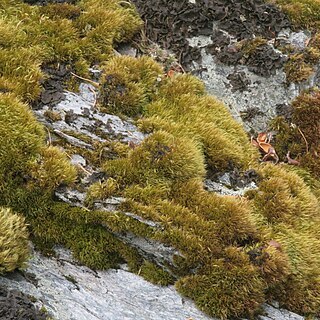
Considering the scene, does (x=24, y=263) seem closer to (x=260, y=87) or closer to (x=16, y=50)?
(x=16, y=50)

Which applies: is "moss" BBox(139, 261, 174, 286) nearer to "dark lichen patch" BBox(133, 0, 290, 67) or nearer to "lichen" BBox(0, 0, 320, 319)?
"lichen" BBox(0, 0, 320, 319)

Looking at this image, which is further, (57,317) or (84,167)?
(84,167)

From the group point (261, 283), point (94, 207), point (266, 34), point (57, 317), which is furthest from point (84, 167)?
point (266, 34)

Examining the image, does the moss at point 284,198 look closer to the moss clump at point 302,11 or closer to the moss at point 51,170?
the moss at point 51,170

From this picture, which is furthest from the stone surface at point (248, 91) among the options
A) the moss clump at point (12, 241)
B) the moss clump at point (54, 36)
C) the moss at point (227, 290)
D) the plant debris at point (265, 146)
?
the moss clump at point (12, 241)

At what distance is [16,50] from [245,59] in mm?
3522

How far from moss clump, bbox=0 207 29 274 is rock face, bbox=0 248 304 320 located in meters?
0.14

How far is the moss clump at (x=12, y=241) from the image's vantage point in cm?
437

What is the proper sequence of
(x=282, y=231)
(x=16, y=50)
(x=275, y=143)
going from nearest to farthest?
(x=282, y=231)
(x=16, y=50)
(x=275, y=143)

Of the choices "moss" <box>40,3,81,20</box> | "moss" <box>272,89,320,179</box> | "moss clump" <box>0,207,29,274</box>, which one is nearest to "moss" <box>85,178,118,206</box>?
"moss clump" <box>0,207,29,274</box>

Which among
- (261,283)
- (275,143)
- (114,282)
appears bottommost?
(114,282)

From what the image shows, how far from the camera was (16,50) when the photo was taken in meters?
6.33

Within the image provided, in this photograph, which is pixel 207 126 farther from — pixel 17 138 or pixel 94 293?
pixel 94 293

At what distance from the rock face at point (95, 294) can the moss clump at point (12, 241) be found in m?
0.14
